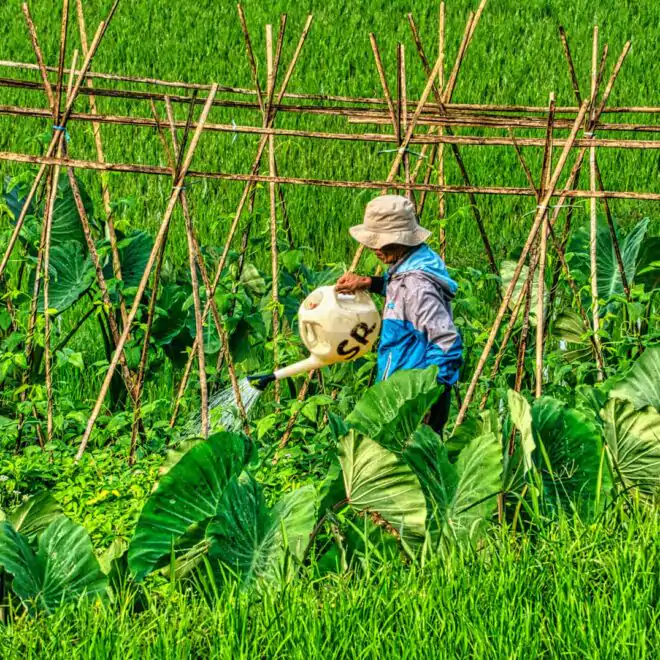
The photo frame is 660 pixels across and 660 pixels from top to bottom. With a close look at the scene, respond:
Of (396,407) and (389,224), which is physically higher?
(389,224)

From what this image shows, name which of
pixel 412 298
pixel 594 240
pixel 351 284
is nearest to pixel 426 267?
pixel 412 298

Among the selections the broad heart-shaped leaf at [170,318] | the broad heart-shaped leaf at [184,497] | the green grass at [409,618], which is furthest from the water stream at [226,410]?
the green grass at [409,618]

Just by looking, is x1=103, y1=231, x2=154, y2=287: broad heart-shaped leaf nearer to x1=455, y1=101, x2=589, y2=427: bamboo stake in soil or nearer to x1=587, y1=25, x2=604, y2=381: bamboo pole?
x1=455, y1=101, x2=589, y2=427: bamboo stake in soil

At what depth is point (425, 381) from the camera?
141 inches

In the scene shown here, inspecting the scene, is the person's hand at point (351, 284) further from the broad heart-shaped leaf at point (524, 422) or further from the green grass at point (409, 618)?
the green grass at point (409, 618)

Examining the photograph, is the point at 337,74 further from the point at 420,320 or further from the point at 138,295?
the point at 420,320

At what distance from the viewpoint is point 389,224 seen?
157 inches

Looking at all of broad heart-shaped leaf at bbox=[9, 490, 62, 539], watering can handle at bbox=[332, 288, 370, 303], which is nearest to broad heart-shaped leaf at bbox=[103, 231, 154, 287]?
watering can handle at bbox=[332, 288, 370, 303]

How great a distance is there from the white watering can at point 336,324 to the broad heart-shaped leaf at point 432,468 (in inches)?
30.1

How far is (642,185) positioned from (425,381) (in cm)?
502

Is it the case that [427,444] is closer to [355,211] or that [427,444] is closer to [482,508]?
[482,508]

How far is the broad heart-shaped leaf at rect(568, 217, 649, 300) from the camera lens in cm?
544

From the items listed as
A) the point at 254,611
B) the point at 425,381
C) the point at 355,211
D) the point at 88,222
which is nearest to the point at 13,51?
A: the point at 355,211

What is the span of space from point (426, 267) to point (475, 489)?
85cm
